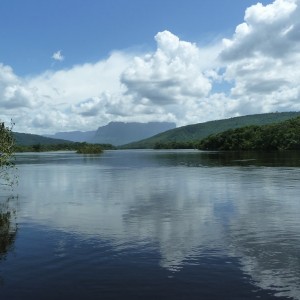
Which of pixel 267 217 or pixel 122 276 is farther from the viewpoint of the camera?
pixel 267 217

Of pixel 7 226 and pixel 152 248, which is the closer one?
pixel 152 248

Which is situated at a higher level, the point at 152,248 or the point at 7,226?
the point at 7,226

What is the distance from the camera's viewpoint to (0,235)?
113 ft

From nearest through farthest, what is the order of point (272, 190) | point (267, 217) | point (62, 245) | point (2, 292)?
1. point (2, 292)
2. point (62, 245)
3. point (267, 217)
4. point (272, 190)

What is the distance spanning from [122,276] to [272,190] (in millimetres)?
45750

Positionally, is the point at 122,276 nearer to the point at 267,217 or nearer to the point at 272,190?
the point at 267,217

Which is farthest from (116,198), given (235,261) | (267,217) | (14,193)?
(235,261)

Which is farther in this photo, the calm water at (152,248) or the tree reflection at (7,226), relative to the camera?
the tree reflection at (7,226)

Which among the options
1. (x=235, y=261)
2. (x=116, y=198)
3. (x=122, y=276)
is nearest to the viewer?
(x=122, y=276)

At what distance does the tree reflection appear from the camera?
30450 mm

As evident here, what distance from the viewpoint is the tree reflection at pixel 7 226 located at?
3045cm

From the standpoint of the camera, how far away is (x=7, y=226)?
125 ft

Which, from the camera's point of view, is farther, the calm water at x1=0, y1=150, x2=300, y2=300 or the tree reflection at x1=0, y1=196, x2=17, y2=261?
the tree reflection at x1=0, y1=196, x2=17, y2=261

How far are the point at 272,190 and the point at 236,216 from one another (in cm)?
2397
